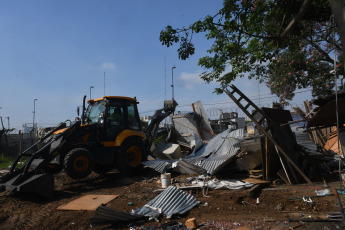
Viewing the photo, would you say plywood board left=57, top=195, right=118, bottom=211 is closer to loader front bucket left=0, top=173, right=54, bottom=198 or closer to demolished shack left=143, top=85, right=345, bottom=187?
loader front bucket left=0, top=173, right=54, bottom=198

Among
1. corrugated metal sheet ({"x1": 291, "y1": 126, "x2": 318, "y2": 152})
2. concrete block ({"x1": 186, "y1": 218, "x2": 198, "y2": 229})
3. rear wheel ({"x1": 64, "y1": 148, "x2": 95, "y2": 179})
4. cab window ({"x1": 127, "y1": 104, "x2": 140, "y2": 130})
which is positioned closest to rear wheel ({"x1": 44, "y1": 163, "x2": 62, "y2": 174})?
rear wheel ({"x1": 64, "y1": 148, "x2": 95, "y2": 179})

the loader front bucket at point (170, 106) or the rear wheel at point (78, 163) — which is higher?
the loader front bucket at point (170, 106)

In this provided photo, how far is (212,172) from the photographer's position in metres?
7.62

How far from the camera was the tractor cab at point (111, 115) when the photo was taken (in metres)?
8.89

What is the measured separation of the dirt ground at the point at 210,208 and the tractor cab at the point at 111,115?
6.46 ft

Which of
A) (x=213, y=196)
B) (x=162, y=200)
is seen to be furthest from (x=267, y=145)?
(x=162, y=200)

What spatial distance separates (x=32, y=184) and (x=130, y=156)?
3.43 metres

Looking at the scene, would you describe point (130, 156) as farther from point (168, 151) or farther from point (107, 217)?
point (107, 217)

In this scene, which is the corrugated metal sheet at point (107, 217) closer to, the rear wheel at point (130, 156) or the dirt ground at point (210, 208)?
the dirt ground at point (210, 208)

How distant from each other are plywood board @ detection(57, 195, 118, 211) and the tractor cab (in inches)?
97.6

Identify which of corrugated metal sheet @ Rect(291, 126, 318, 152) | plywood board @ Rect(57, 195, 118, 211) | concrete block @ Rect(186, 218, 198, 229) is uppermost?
corrugated metal sheet @ Rect(291, 126, 318, 152)

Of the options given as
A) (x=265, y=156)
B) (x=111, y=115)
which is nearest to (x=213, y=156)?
(x=265, y=156)

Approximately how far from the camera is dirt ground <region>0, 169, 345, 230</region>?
451cm

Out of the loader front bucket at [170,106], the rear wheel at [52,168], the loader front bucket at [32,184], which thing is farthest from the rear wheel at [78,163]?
the loader front bucket at [170,106]
